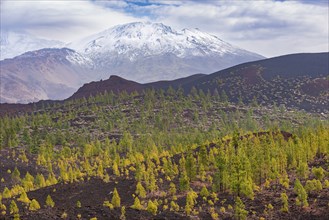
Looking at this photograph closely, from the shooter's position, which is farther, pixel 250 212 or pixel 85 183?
pixel 85 183

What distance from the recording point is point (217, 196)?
72.4 meters

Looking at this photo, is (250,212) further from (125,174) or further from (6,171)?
(6,171)

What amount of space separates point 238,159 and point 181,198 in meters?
12.1

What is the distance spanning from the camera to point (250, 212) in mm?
60406

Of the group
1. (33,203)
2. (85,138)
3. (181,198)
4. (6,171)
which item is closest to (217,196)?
(181,198)

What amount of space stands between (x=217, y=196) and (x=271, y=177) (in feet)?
45.2

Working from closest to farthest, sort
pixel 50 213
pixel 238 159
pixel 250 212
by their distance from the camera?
pixel 50 213 < pixel 250 212 < pixel 238 159

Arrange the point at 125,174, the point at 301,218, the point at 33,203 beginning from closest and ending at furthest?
the point at 301,218 < the point at 33,203 < the point at 125,174

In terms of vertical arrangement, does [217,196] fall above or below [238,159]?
below

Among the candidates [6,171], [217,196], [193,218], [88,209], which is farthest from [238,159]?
[6,171]

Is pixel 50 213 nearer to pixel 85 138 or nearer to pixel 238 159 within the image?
pixel 238 159

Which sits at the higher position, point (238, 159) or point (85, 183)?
point (238, 159)

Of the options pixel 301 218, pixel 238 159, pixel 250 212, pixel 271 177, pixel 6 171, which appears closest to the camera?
pixel 301 218

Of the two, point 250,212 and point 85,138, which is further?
point 85,138
